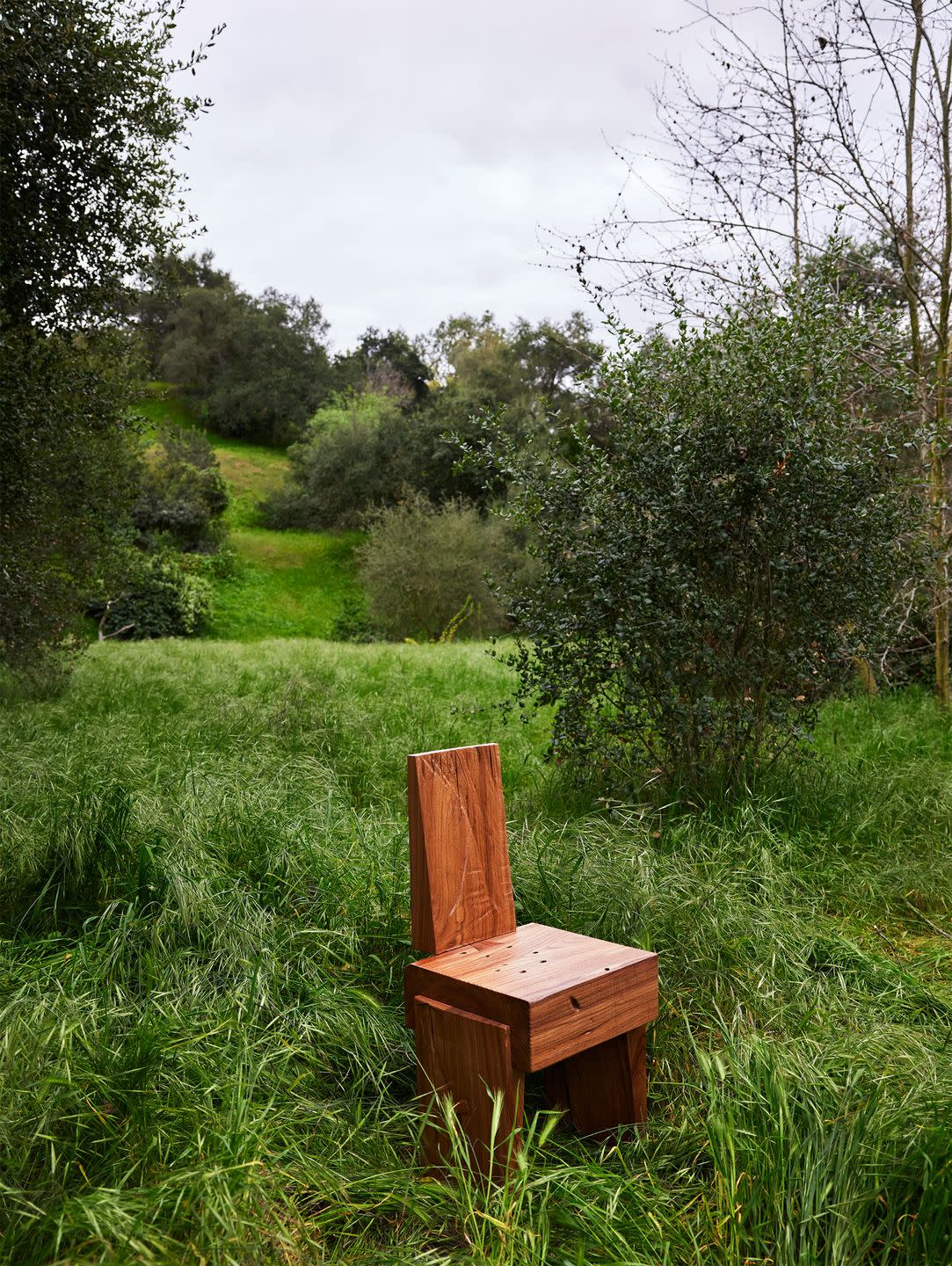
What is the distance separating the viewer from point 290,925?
10.6 feet

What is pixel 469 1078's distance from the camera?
2326mm

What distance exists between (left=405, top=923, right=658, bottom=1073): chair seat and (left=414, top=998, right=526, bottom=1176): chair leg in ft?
0.14

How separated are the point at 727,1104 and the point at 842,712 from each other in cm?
577

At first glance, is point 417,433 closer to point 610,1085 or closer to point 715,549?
point 715,549

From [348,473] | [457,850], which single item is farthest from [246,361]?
[457,850]

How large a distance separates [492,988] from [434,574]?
1964cm

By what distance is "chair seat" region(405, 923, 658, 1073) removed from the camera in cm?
222

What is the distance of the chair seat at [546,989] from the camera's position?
2225 mm

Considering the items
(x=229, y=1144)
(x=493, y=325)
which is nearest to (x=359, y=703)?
(x=229, y=1144)

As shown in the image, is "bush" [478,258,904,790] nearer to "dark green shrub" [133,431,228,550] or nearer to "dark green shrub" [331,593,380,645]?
"dark green shrub" [331,593,380,645]

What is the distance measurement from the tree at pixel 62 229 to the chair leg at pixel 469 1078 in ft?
19.3

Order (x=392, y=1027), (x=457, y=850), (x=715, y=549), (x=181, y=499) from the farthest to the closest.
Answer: (x=181, y=499) → (x=715, y=549) → (x=392, y=1027) → (x=457, y=850)

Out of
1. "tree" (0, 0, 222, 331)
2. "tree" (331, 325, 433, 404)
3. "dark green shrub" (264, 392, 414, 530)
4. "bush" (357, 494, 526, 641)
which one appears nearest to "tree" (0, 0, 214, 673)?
"tree" (0, 0, 222, 331)

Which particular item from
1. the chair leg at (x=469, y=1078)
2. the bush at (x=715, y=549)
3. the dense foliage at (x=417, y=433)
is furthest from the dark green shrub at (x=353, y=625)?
the chair leg at (x=469, y=1078)
